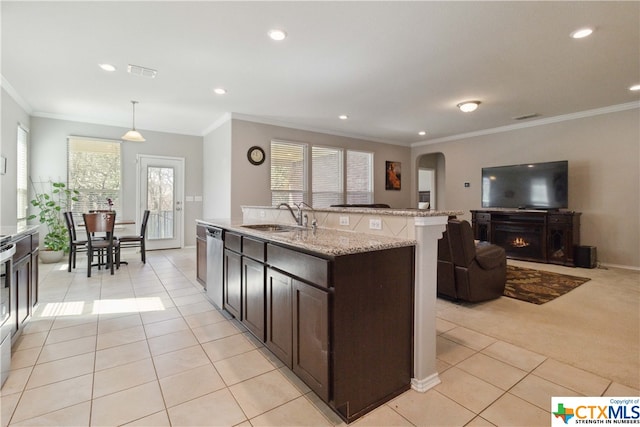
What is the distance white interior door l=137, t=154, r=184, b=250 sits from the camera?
6.50 m

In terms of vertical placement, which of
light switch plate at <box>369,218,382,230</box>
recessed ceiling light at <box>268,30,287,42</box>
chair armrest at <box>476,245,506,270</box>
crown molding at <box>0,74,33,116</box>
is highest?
crown molding at <box>0,74,33,116</box>

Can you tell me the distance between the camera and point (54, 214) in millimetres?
5520

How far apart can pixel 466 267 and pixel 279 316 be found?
82.2 inches

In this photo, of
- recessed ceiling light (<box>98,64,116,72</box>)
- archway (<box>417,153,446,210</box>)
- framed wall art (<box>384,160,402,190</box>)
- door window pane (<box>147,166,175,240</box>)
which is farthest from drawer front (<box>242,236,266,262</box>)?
archway (<box>417,153,446,210</box>)

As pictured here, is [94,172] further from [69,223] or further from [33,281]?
[33,281]

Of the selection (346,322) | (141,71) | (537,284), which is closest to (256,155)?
(141,71)

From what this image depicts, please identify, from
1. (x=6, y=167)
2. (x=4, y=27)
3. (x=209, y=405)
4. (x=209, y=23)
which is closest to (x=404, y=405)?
(x=209, y=405)

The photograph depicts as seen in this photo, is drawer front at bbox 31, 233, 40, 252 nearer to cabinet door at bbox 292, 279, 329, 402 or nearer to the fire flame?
cabinet door at bbox 292, 279, 329, 402

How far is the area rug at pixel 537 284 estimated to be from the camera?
3.58 m

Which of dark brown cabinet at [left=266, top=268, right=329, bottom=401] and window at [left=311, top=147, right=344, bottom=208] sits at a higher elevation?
window at [left=311, top=147, right=344, bottom=208]

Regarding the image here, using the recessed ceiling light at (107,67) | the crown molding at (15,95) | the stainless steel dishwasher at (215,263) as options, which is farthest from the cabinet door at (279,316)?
the crown molding at (15,95)

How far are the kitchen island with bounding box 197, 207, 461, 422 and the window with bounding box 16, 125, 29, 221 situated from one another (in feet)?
16.7

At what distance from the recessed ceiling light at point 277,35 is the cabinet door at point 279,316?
6.93 feet

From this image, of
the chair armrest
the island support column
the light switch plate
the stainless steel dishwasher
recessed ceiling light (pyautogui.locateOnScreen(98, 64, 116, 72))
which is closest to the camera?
the island support column
